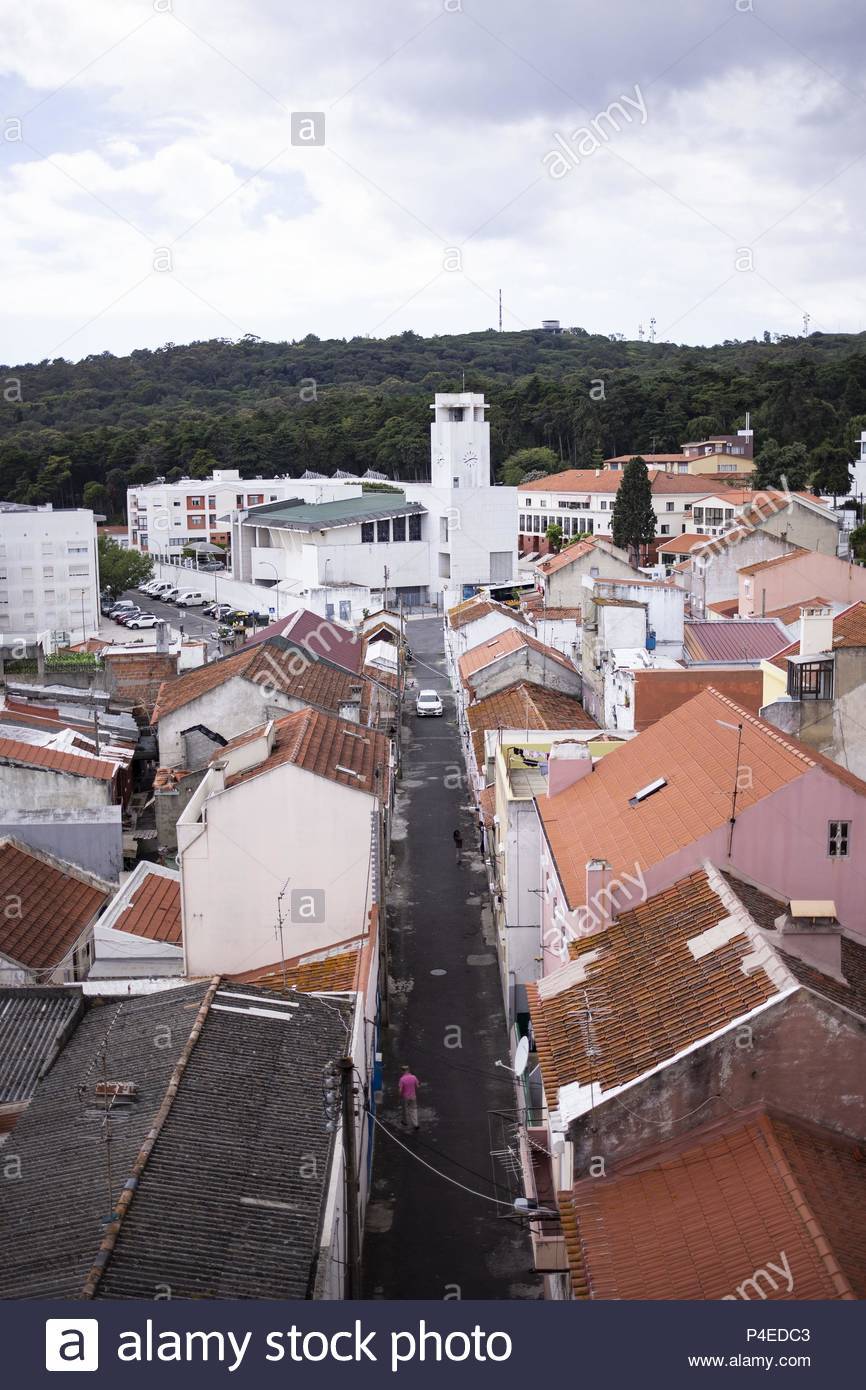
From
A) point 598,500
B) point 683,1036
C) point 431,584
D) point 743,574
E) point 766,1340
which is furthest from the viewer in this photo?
point 598,500

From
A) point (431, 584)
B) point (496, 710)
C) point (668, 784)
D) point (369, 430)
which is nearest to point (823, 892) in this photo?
point (668, 784)

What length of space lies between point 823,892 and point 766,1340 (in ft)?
25.8

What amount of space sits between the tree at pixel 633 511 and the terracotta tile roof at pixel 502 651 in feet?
77.6

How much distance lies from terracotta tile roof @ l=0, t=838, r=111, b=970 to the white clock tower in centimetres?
5416

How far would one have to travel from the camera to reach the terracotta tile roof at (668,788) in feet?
56.6

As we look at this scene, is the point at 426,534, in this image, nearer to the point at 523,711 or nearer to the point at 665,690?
the point at 523,711

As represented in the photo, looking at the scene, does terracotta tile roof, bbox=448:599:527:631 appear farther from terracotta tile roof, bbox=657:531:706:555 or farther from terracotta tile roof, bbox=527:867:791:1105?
terracotta tile roof, bbox=527:867:791:1105

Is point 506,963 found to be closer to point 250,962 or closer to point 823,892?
point 250,962

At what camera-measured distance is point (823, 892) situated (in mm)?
17078

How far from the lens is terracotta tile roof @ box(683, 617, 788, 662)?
3347cm

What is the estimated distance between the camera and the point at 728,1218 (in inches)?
467

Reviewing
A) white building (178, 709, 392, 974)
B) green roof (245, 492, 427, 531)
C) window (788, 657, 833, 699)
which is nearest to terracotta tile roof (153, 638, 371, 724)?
white building (178, 709, 392, 974)

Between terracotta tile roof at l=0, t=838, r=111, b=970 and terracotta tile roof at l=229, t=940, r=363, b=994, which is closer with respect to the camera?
terracotta tile roof at l=229, t=940, r=363, b=994

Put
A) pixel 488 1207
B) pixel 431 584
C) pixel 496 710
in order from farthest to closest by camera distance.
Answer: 1. pixel 431 584
2. pixel 496 710
3. pixel 488 1207
